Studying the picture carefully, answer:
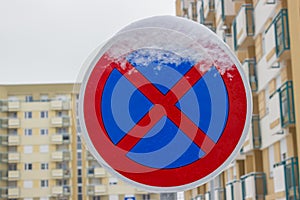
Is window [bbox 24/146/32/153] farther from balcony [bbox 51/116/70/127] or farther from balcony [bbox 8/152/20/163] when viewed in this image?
balcony [bbox 51/116/70/127]

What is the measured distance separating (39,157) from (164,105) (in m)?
72.5

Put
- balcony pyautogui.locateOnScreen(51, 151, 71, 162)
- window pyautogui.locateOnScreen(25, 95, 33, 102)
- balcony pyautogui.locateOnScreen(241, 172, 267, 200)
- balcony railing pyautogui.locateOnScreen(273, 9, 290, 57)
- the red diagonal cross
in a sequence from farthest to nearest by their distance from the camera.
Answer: window pyautogui.locateOnScreen(25, 95, 33, 102) → balcony pyautogui.locateOnScreen(51, 151, 71, 162) → balcony pyautogui.locateOnScreen(241, 172, 267, 200) → balcony railing pyautogui.locateOnScreen(273, 9, 290, 57) → the red diagonal cross

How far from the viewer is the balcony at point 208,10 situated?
26.2 m

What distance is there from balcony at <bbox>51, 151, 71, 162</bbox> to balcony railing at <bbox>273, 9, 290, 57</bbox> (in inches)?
2217

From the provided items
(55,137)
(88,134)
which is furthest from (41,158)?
(88,134)

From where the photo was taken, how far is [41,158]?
73.0 meters

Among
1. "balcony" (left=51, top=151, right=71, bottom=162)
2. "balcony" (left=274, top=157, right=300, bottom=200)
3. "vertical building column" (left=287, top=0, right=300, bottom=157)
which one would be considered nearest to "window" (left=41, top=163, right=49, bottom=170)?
"balcony" (left=51, top=151, right=71, bottom=162)

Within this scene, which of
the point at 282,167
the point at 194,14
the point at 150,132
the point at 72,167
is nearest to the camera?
the point at 150,132

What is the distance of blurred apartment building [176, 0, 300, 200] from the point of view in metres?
15.5

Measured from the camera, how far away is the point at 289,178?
15523 mm

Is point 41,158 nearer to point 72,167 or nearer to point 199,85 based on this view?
point 72,167

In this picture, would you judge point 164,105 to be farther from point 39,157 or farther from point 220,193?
point 39,157

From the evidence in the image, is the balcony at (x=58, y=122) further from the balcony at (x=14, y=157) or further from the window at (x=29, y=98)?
the balcony at (x=14, y=157)

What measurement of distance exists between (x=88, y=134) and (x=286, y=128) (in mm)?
15071
